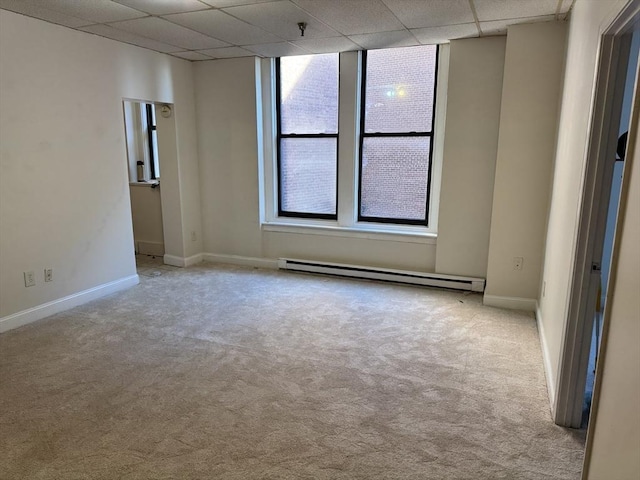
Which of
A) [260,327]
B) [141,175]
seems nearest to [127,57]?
[141,175]

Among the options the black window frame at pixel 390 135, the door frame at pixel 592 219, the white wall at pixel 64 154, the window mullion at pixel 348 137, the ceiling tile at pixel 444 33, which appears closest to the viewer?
the door frame at pixel 592 219

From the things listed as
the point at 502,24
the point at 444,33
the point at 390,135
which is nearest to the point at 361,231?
the point at 390,135

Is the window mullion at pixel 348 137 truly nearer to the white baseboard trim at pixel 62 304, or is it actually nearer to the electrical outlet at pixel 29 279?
the white baseboard trim at pixel 62 304

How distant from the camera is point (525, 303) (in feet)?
12.6

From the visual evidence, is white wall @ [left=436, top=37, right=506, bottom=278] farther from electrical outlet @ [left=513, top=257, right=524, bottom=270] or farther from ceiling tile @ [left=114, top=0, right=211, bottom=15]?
ceiling tile @ [left=114, top=0, right=211, bottom=15]

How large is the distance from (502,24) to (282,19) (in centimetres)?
181

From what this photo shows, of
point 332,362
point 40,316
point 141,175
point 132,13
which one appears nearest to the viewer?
point 332,362

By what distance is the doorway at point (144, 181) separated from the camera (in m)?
5.67

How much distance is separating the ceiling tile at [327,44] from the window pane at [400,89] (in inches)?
13.5

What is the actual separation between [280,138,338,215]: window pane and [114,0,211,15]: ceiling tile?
205 centimetres

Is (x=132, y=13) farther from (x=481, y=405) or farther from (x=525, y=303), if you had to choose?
(x=525, y=303)

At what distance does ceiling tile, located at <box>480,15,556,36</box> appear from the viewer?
10.9 ft

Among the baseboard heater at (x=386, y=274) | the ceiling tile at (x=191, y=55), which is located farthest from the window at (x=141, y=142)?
the baseboard heater at (x=386, y=274)

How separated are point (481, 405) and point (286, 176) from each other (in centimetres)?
352
